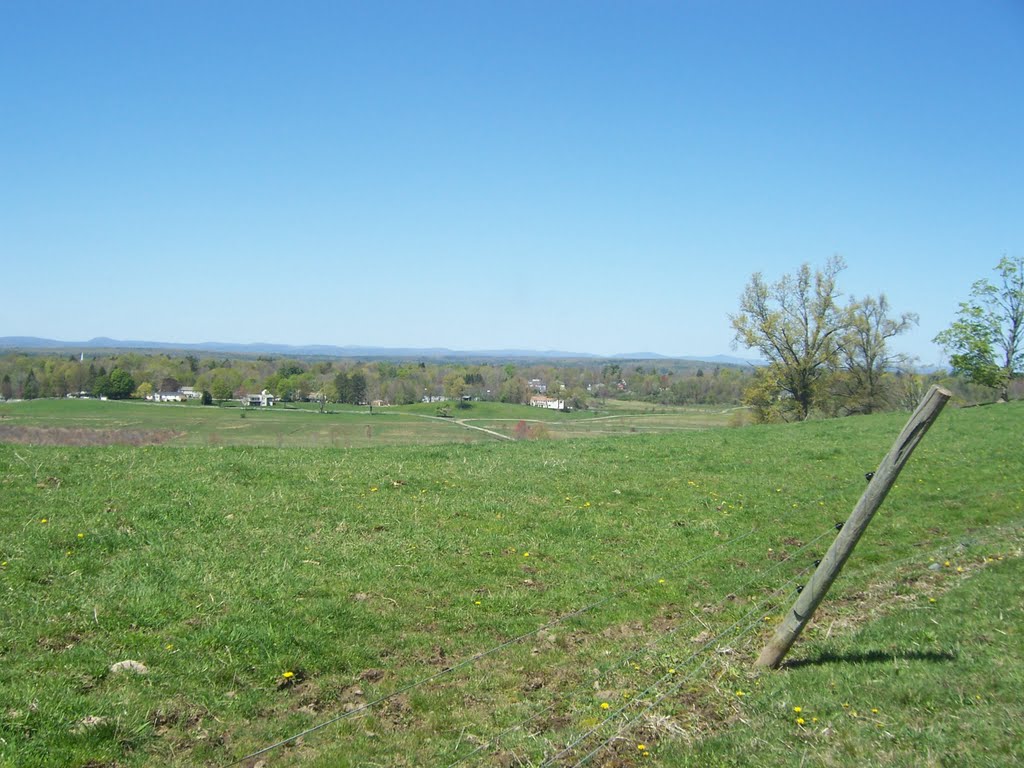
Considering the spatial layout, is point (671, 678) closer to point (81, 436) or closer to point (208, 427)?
point (81, 436)

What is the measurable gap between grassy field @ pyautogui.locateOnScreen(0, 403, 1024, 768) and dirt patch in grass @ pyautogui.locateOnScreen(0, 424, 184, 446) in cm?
324

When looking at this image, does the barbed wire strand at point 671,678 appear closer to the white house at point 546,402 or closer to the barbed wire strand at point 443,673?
the barbed wire strand at point 443,673

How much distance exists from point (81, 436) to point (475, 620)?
16.7m

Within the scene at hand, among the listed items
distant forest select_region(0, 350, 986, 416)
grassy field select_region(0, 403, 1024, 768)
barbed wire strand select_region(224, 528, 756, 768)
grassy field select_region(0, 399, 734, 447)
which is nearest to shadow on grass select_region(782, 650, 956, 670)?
grassy field select_region(0, 403, 1024, 768)

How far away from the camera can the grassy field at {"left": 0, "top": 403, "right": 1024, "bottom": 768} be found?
5965 millimetres

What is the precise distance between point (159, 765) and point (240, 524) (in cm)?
590

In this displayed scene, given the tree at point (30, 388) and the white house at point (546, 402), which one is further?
the white house at point (546, 402)

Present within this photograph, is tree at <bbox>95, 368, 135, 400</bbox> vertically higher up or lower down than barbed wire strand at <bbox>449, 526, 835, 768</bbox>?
higher up

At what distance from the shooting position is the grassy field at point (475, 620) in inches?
235

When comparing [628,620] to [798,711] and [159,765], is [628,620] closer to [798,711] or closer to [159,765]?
[798,711]

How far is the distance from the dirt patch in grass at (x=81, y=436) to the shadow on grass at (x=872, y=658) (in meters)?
17.3

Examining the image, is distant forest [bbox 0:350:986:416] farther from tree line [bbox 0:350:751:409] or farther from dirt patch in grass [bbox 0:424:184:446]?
dirt patch in grass [bbox 0:424:184:446]

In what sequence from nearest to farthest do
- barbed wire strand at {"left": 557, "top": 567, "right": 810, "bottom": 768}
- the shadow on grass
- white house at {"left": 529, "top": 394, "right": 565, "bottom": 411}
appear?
1. barbed wire strand at {"left": 557, "top": 567, "right": 810, "bottom": 768}
2. the shadow on grass
3. white house at {"left": 529, "top": 394, "right": 565, "bottom": 411}

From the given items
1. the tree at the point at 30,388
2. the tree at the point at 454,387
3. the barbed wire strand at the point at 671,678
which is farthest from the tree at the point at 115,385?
the barbed wire strand at the point at 671,678
